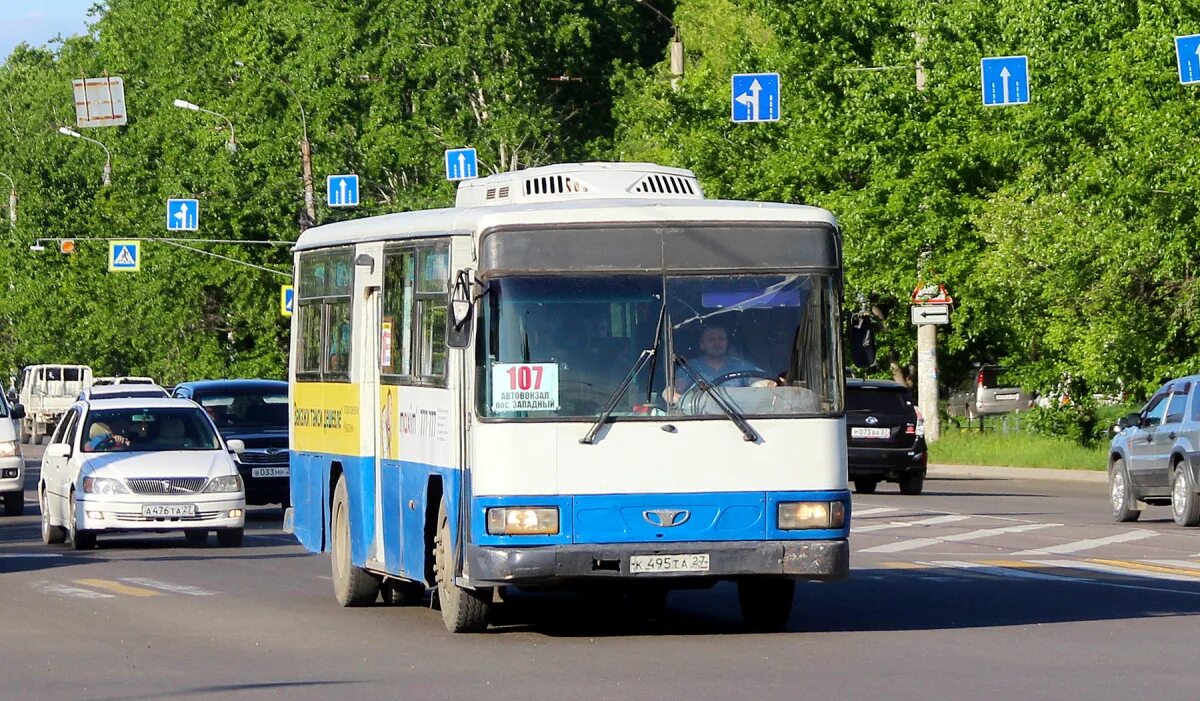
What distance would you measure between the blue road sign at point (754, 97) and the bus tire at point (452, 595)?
1106 inches

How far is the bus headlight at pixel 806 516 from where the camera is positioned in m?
14.1

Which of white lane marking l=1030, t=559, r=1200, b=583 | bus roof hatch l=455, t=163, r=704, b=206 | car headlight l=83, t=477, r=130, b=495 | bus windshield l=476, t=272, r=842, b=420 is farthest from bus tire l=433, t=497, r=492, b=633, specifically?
car headlight l=83, t=477, r=130, b=495

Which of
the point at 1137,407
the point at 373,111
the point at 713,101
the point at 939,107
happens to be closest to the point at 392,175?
the point at 373,111

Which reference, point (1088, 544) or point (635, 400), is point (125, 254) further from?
point (635, 400)

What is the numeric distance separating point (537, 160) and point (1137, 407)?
97.3ft

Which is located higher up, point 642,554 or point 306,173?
point 306,173

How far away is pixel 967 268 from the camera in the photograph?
154 ft

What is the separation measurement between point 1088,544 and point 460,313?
37.4ft

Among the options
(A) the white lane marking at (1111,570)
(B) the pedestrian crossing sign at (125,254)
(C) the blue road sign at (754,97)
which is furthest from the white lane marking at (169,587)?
(B) the pedestrian crossing sign at (125,254)

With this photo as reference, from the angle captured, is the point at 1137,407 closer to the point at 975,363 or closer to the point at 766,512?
the point at 975,363

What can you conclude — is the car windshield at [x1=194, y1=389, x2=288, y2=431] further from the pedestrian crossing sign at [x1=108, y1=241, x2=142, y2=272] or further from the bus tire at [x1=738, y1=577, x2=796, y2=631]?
the pedestrian crossing sign at [x1=108, y1=241, x2=142, y2=272]

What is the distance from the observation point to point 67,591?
18.9 metres

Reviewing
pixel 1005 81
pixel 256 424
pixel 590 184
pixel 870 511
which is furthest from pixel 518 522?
pixel 1005 81

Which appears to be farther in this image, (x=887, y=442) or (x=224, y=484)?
(x=887, y=442)
